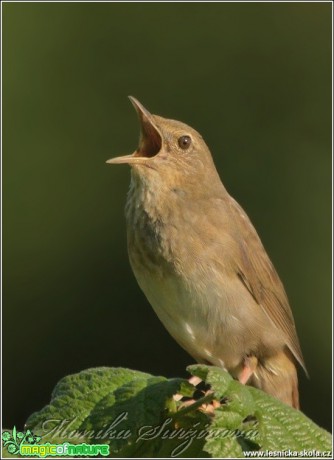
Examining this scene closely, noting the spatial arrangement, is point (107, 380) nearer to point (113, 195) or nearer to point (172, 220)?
point (172, 220)

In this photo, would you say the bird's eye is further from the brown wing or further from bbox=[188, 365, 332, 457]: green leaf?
bbox=[188, 365, 332, 457]: green leaf

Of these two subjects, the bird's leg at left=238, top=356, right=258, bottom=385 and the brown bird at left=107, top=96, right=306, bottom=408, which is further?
the bird's leg at left=238, top=356, right=258, bottom=385

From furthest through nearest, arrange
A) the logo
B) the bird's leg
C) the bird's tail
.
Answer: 1. the bird's tail
2. the bird's leg
3. the logo

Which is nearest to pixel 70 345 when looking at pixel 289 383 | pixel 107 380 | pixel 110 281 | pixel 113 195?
pixel 110 281

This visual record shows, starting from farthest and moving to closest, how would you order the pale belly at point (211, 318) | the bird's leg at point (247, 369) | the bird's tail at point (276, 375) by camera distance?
the bird's tail at point (276, 375) < the bird's leg at point (247, 369) < the pale belly at point (211, 318)

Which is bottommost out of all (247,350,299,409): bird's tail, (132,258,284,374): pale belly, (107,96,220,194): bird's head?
(247,350,299,409): bird's tail

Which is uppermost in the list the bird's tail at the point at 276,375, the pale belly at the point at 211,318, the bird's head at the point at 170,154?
the bird's head at the point at 170,154

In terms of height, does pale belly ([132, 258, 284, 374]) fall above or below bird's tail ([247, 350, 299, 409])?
above

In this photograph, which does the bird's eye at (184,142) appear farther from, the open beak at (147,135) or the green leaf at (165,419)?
the green leaf at (165,419)

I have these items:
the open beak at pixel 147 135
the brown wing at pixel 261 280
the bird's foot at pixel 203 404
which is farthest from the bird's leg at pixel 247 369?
the bird's foot at pixel 203 404

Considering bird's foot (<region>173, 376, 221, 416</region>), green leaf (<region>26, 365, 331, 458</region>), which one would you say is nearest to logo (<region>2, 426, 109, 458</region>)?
green leaf (<region>26, 365, 331, 458</region>)
